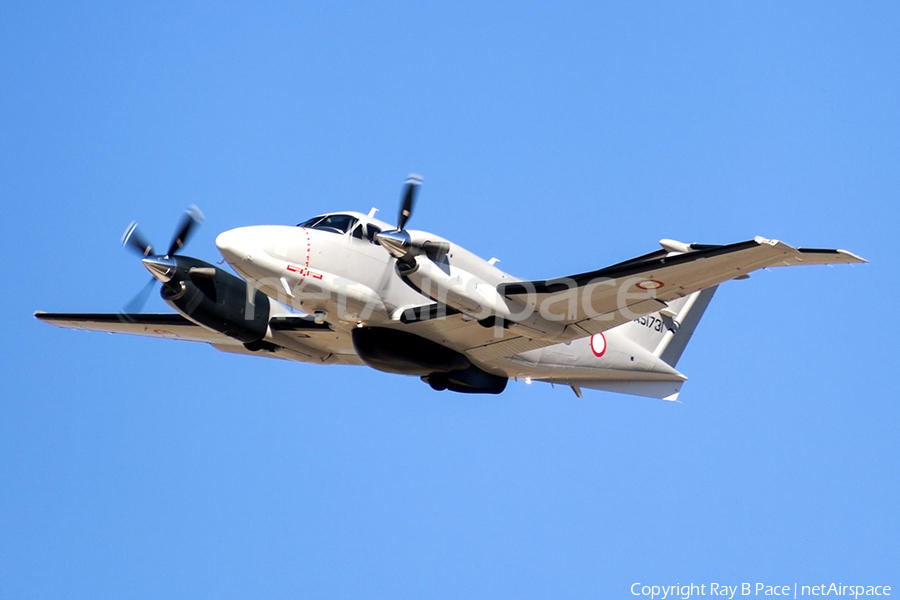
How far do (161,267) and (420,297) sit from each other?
440 centimetres

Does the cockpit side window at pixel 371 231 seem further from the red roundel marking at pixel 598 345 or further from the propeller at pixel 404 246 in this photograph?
the red roundel marking at pixel 598 345

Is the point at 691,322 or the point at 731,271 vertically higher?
the point at 691,322

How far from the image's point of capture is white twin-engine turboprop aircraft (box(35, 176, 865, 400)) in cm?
1533

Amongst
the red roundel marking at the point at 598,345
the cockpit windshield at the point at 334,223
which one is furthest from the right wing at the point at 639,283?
the cockpit windshield at the point at 334,223

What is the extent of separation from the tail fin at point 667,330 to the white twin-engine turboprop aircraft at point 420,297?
1029 mm

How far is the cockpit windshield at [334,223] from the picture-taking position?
16656 mm

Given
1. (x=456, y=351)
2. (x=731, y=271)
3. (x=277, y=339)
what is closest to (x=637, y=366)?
(x=456, y=351)

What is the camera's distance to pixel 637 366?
781 inches

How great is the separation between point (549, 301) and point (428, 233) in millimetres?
2172

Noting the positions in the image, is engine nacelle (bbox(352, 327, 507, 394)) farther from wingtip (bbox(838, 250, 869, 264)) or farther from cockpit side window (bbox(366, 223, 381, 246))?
wingtip (bbox(838, 250, 869, 264))

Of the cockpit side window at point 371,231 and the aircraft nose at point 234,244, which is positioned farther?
the cockpit side window at point 371,231

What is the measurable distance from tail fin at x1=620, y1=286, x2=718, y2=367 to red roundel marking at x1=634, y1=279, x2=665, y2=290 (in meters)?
5.07

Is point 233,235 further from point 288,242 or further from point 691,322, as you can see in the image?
point 691,322

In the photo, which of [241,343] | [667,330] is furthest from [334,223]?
[667,330]
